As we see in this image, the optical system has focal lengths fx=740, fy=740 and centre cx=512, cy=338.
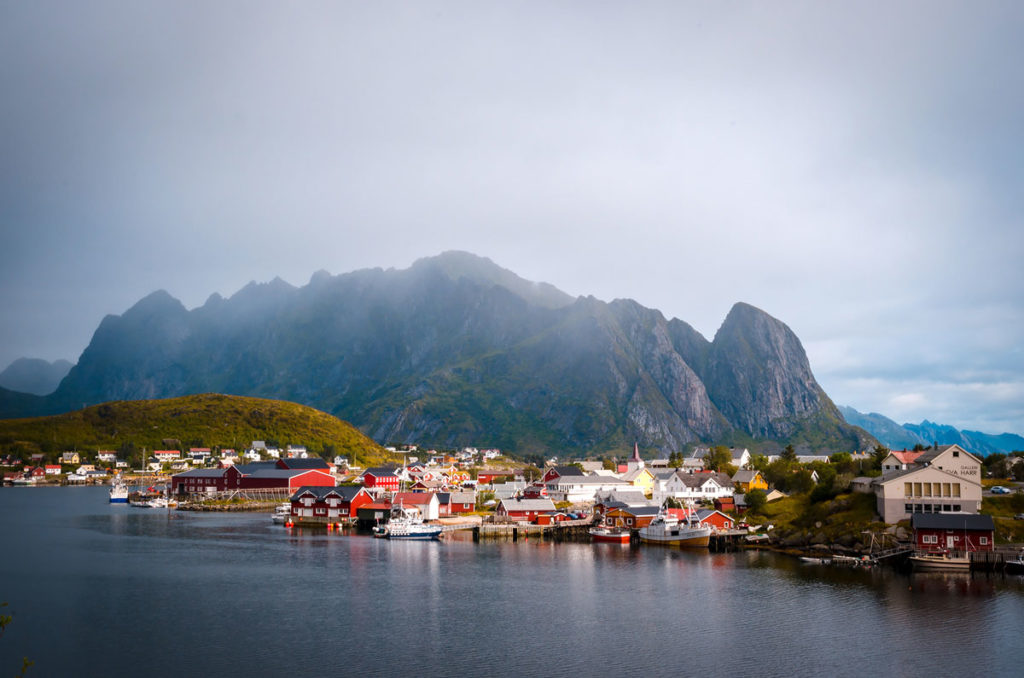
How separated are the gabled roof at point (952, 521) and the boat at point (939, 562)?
7.38 ft

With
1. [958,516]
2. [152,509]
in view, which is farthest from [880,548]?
[152,509]

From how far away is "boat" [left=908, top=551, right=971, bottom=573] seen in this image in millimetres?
58750

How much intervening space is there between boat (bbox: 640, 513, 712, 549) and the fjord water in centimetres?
569

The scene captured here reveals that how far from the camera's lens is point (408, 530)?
86.4 metres

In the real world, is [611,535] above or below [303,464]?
below

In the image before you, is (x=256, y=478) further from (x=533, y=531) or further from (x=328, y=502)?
(x=533, y=531)

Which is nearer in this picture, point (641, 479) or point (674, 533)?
point (674, 533)

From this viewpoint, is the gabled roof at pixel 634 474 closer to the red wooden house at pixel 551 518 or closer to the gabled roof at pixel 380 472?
the red wooden house at pixel 551 518

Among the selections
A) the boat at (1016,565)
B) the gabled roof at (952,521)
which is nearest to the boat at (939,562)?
the gabled roof at (952,521)

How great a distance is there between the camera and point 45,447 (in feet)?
633

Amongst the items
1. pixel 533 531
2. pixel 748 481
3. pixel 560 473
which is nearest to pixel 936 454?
pixel 748 481

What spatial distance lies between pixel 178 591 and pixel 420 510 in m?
45.6

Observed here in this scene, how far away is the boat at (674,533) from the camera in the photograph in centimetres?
7762

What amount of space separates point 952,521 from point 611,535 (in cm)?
3441
